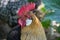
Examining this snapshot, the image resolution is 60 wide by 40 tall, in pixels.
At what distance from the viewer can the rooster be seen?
1.60 metres

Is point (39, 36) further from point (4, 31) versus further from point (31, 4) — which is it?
point (4, 31)

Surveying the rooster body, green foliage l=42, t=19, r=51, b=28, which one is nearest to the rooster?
the rooster body

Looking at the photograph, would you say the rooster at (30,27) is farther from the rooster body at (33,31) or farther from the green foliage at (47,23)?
the green foliage at (47,23)

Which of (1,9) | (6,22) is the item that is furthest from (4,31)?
(1,9)

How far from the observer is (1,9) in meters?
2.53

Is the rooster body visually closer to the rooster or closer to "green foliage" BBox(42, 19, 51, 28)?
the rooster

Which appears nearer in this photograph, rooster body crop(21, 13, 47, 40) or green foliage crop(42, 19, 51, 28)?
rooster body crop(21, 13, 47, 40)

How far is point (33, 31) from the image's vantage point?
163cm

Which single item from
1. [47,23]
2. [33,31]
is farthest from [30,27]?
[47,23]

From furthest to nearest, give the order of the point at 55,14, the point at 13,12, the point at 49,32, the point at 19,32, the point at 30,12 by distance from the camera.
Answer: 1. the point at 13,12
2. the point at 49,32
3. the point at 19,32
4. the point at 30,12
5. the point at 55,14

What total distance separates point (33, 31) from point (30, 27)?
4 centimetres

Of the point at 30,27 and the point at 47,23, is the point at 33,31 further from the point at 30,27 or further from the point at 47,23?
the point at 47,23

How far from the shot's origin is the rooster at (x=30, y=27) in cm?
160

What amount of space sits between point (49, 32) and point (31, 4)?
65cm
